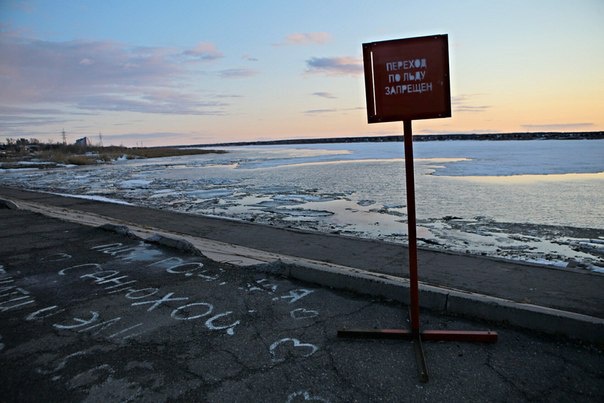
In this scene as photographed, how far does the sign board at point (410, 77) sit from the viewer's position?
331 centimetres

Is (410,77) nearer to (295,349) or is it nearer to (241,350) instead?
(295,349)

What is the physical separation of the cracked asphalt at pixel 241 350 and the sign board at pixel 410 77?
191 cm

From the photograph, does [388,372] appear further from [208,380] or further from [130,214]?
[130,214]

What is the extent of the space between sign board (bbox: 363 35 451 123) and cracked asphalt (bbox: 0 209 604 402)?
1913 millimetres

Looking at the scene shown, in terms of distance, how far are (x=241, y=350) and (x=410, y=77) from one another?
2.56 metres

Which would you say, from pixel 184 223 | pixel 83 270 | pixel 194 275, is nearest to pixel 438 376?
pixel 194 275

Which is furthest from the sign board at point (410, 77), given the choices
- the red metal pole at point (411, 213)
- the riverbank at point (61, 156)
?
the riverbank at point (61, 156)

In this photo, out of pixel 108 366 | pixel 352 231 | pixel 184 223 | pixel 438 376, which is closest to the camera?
pixel 438 376

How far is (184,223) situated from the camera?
33.6 feet

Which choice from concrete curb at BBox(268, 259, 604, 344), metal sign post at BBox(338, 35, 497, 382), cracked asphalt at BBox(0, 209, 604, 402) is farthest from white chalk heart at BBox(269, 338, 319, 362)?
concrete curb at BBox(268, 259, 604, 344)

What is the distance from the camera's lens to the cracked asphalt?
2.92 metres

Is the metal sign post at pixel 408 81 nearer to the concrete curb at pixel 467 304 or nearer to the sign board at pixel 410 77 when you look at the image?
the sign board at pixel 410 77

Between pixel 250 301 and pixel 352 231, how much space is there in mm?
5208

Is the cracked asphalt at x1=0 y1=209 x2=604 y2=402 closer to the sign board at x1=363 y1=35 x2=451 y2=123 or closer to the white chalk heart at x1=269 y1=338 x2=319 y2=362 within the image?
the white chalk heart at x1=269 y1=338 x2=319 y2=362
